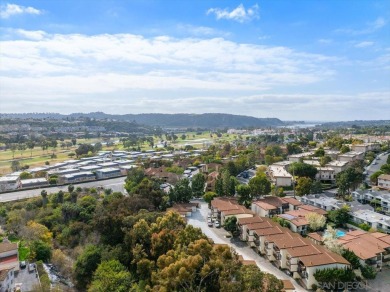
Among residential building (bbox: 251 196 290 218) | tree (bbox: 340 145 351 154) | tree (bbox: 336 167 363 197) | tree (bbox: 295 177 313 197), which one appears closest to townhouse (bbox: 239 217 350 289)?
residential building (bbox: 251 196 290 218)

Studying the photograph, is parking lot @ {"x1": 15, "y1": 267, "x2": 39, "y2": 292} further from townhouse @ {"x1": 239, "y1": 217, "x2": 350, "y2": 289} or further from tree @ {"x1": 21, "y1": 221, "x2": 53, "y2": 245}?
townhouse @ {"x1": 239, "y1": 217, "x2": 350, "y2": 289}

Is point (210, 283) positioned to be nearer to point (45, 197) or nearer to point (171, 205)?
point (171, 205)

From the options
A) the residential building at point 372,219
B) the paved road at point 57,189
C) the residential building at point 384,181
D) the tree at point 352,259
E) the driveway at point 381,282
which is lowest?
the paved road at point 57,189

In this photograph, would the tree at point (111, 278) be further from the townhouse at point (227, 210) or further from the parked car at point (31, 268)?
the townhouse at point (227, 210)

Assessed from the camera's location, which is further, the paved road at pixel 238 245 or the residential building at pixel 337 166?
the residential building at pixel 337 166

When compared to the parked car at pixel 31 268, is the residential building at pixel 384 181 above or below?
above

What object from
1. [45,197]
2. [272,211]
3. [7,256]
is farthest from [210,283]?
[45,197]

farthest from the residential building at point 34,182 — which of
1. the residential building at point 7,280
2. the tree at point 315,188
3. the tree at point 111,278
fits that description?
the tree at point 315,188

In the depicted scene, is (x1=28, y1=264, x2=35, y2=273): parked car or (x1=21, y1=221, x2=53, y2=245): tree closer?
(x1=28, y1=264, x2=35, y2=273): parked car
